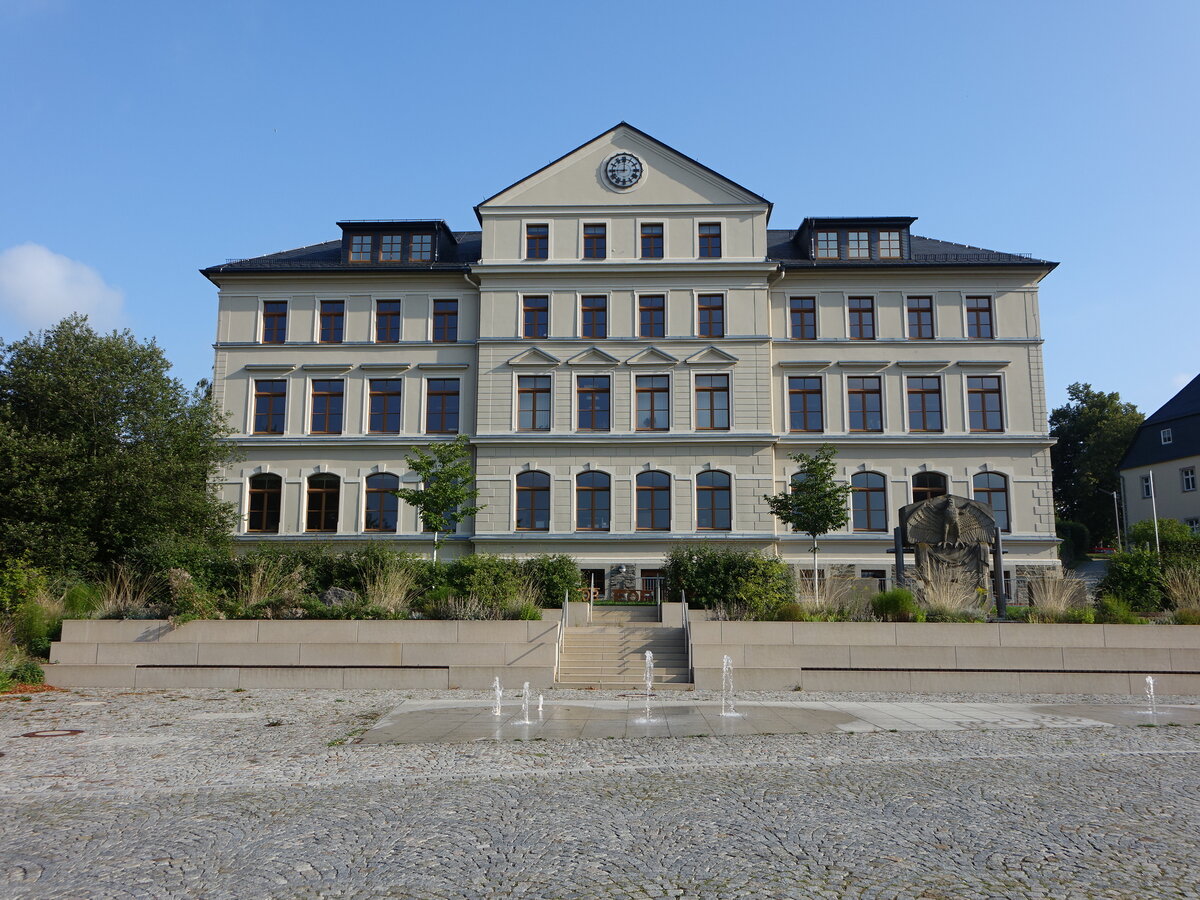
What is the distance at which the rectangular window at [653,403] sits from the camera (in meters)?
33.1

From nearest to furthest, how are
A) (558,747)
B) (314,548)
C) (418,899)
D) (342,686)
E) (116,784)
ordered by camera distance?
(418,899)
(116,784)
(558,747)
(342,686)
(314,548)

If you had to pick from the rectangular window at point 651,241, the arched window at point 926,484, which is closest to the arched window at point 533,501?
the rectangular window at point 651,241

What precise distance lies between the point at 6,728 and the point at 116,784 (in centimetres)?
454

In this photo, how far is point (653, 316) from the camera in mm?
33625

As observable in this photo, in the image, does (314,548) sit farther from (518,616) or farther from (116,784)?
(116,784)

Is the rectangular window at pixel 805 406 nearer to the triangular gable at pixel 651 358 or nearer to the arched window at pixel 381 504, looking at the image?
the triangular gable at pixel 651 358

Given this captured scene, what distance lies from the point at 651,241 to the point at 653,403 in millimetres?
6064

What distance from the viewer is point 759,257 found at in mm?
33406

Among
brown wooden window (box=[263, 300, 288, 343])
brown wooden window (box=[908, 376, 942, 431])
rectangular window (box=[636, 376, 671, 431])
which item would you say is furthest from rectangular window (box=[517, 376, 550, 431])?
brown wooden window (box=[908, 376, 942, 431])

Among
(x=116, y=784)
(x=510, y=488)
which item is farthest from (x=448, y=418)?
(x=116, y=784)

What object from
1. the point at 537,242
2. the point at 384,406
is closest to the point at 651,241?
the point at 537,242

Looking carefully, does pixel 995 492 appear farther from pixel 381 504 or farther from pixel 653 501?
pixel 381 504

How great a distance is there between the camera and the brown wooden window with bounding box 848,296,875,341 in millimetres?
34156

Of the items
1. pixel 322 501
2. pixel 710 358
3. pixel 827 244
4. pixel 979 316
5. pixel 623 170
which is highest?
pixel 623 170
